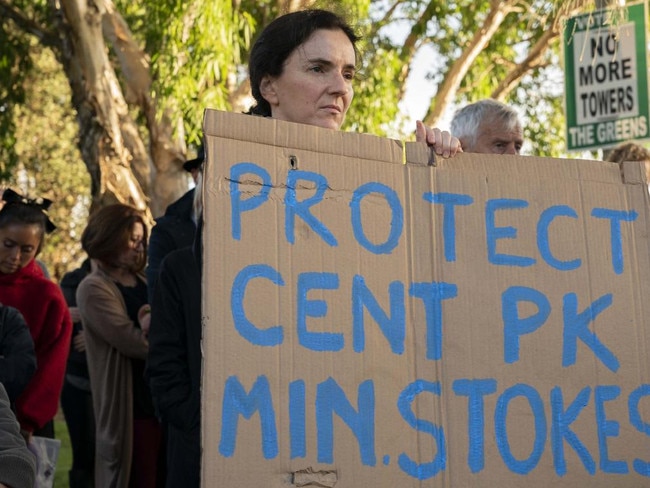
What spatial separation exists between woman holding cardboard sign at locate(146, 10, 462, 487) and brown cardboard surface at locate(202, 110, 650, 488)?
18 cm

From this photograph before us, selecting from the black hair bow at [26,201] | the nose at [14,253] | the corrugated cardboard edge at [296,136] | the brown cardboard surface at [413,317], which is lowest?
the brown cardboard surface at [413,317]

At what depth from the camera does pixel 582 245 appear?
7.71 ft

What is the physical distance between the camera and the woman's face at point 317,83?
8.52ft

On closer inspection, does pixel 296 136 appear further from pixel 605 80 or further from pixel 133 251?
pixel 605 80

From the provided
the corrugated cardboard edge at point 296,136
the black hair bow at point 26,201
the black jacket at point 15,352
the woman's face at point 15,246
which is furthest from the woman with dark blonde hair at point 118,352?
the corrugated cardboard edge at point 296,136

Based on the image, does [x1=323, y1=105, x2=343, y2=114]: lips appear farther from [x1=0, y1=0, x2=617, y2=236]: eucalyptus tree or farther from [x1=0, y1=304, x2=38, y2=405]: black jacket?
[x1=0, y1=0, x2=617, y2=236]: eucalyptus tree

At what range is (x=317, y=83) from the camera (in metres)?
Result: 2.61

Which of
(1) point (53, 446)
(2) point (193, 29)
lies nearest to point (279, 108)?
(1) point (53, 446)

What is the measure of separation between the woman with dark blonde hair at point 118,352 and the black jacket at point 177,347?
171 cm

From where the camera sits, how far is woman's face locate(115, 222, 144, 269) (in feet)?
16.6

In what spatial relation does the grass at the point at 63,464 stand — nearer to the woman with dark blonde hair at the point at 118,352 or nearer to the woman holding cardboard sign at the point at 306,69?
the woman with dark blonde hair at the point at 118,352

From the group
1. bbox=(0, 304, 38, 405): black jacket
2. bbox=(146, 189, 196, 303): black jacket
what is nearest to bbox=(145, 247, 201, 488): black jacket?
bbox=(146, 189, 196, 303): black jacket

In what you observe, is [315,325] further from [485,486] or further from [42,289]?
[42,289]

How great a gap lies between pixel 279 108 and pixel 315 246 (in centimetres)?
59
